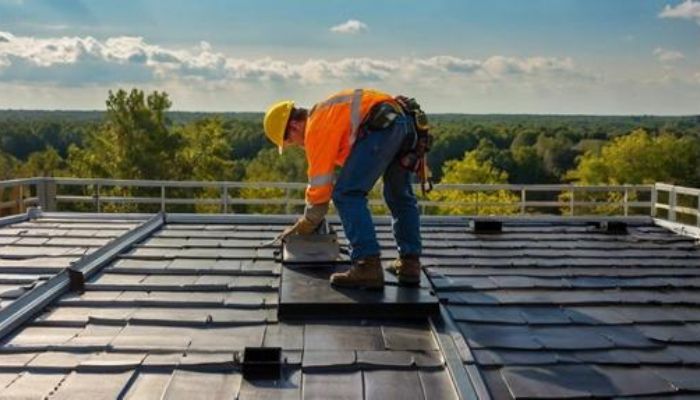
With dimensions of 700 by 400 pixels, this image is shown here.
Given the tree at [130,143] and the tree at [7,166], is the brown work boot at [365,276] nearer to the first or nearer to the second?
the tree at [130,143]

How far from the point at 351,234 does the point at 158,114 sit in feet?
114

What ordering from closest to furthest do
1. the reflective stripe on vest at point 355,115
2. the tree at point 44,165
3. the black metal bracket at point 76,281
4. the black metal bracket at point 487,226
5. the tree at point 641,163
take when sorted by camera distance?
the reflective stripe on vest at point 355,115, the black metal bracket at point 76,281, the black metal bracket at point 487,226, the tree at point 44,165, the tree at point 641,163

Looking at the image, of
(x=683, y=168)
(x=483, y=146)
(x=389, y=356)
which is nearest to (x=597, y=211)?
(x=683, y=168)

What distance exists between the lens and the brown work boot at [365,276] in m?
4.08

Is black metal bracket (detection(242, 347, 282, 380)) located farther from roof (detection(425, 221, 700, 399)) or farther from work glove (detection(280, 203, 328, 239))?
work glove (detection(280, 203, 328, 239))

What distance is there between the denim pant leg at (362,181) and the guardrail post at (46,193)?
903 cm

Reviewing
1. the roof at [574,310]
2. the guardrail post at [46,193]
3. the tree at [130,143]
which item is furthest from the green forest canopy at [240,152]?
the roof at [574,310]

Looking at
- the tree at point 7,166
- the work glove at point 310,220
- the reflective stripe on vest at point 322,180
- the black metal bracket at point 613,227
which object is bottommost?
the tree at point 7,166

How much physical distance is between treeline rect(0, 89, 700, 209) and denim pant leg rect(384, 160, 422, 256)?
32.7m

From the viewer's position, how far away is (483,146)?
202 feet

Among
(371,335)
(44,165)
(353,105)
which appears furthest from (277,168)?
(371,335)

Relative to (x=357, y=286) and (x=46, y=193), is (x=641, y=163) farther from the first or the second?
(x=357, y=286)

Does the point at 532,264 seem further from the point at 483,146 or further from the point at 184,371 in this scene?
the point at 483,146

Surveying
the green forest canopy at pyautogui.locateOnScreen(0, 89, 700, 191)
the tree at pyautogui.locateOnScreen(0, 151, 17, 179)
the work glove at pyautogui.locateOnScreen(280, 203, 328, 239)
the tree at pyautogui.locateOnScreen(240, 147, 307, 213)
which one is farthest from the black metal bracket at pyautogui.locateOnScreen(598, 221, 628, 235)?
the tree at pyautogui.locateOnScreen(0, 151, 17, 179)
